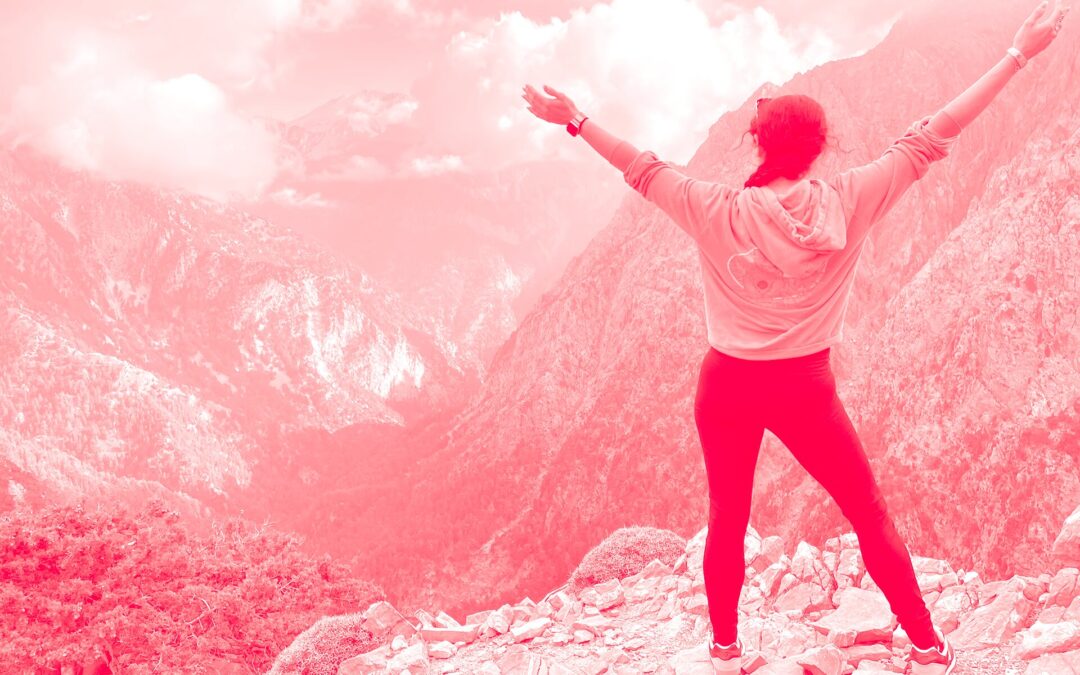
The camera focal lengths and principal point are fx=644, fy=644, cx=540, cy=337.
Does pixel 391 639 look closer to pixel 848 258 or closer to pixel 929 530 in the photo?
pixel 848 258

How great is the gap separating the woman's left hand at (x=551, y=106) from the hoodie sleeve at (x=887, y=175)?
5.48 feet

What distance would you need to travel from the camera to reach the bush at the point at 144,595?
1619 centimetres

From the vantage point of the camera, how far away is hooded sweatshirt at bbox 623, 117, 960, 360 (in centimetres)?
350

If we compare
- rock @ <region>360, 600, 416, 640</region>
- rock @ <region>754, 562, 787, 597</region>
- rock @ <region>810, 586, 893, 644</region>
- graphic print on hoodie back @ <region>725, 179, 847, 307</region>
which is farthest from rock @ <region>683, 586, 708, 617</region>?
graphic print on hoodie back @ <region>725, 179, 847, 307</region>

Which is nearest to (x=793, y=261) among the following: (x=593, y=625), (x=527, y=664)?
(x=527, y=664)

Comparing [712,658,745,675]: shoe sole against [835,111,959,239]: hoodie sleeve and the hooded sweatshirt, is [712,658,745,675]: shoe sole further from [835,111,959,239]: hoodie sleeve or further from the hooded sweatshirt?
[835,111,959,239]: hoodie sleeve

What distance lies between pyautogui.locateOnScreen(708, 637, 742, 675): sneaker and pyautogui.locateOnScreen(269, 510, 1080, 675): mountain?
407mm

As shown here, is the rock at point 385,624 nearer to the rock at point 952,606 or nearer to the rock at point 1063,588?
the rock at point 952,606

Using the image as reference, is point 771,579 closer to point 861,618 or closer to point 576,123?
point 861,618

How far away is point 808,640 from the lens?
6926 mm

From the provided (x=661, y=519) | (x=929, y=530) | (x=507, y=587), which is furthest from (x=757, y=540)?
(x=507, y=587)

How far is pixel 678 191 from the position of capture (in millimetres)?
3729

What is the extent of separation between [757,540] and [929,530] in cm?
10768

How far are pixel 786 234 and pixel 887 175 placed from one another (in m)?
0.72
